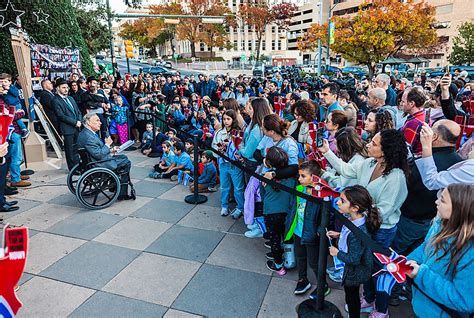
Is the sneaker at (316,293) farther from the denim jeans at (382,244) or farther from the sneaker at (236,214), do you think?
the sneaker at (236,214)

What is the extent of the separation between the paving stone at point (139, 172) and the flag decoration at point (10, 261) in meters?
5.32

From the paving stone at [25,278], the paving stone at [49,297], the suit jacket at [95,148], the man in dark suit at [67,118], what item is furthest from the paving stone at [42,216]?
the man in dark suit at [67,118]

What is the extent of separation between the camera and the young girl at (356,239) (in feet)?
8.68

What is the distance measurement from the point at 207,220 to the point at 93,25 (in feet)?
62.2

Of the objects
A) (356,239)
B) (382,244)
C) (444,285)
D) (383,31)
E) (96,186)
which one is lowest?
(96,186)

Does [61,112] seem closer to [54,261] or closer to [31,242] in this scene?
[31,242]

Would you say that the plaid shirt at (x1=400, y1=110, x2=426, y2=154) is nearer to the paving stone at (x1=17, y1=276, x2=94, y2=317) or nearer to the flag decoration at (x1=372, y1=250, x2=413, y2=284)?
the flag decoration at (x1=372, y1=250, x2=413, y2=284)

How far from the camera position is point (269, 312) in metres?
3.16

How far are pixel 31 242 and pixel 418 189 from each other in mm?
4605

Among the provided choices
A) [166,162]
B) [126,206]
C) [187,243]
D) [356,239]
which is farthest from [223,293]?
[166,162]

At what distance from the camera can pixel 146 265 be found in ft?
12.9

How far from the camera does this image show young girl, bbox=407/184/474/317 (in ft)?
5.96

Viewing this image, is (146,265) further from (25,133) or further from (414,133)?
(25,133)

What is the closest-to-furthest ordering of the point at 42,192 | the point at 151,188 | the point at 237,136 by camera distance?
the point at 237,136
the point at 42,192
the point at 151,188
